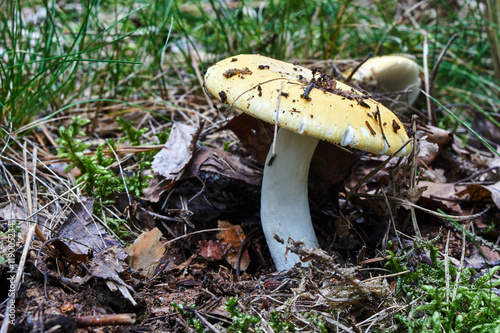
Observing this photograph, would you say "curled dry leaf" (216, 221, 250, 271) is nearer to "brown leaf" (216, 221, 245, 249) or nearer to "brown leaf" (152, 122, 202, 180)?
"brown leaf" (216, 221, 245, 249)

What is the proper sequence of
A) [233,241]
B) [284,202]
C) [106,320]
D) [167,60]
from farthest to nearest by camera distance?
[167,60]
[233,241]
[284,202]
[106,320]

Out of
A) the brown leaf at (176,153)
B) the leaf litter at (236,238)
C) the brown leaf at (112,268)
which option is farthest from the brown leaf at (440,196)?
the brown leaf at (112,268)

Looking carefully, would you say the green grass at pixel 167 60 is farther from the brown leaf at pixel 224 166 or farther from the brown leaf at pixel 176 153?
the brown leaf at pixel 224 166

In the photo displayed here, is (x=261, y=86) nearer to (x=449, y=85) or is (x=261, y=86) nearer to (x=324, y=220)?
(x=324, y=220)

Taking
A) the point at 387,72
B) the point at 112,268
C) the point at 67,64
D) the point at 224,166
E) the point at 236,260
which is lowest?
the point at 236,260

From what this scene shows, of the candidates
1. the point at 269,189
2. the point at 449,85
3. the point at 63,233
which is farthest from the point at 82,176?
the point at 449,85

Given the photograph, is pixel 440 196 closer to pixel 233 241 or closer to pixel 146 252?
pixel 233 241

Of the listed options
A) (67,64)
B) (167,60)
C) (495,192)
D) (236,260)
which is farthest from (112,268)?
(167,60)
